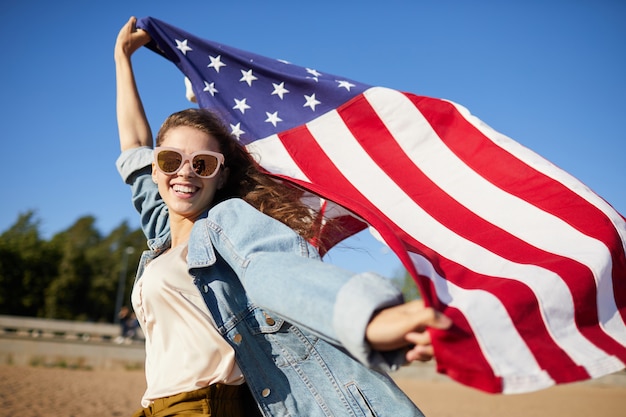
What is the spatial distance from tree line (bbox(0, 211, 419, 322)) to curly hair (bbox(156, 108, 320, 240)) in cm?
4029

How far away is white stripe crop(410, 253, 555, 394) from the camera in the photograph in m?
1.55

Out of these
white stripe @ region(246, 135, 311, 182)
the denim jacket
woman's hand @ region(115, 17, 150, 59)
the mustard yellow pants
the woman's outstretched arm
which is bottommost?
the mustard yellow pants

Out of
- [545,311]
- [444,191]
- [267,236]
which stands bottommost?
[545,311]

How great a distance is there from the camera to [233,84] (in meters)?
4.09

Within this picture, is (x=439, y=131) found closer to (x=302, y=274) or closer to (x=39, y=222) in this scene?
(x=302, y=274)

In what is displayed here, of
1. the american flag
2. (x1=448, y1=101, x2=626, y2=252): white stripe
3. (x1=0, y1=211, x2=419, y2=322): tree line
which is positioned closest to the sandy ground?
the american flag

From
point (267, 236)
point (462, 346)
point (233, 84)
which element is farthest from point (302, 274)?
point (233, 84)

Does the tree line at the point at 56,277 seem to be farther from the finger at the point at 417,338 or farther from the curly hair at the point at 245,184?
the finger at the point at 417,338

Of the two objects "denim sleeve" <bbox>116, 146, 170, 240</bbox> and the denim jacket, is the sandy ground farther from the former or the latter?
the denim jacket

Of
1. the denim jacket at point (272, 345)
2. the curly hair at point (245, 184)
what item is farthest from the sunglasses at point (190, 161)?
the denim jacket at point (272, 345)

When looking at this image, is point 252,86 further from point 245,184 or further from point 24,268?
point 24,268

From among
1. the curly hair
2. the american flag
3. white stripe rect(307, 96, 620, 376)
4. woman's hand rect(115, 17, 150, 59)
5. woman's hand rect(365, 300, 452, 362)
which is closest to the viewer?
woman's hand rect(365, 300, 452, 362)

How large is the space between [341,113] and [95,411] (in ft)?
25.6

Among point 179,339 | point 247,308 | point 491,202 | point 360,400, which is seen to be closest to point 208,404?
point 179,339
